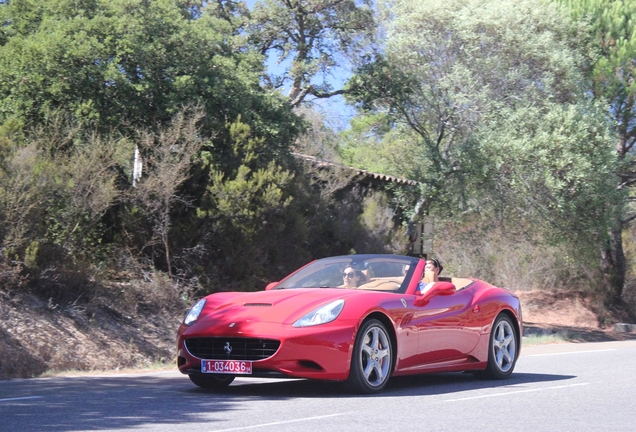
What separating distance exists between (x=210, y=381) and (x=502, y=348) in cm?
373

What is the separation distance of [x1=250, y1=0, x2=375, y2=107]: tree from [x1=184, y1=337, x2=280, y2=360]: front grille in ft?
60.3

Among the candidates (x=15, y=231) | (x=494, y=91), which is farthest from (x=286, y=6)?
(x=15, y=231)

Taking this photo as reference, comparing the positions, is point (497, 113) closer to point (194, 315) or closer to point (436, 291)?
point (436, 291)

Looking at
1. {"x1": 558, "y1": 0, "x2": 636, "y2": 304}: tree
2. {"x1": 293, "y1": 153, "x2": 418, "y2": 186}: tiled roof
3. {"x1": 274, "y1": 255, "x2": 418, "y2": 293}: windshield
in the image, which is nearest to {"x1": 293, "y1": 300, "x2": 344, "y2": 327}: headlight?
{"x1": 274, "y1": 255, "x2": 418, "y2": 293}: windshield

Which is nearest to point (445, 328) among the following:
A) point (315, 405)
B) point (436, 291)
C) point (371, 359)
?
point (436, 291)

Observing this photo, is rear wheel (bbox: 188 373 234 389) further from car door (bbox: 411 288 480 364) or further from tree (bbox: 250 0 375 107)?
tree (bbox: 250 0 375 107)

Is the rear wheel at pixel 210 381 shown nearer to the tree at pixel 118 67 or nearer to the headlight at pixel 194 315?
the headlight at pixel 194 315

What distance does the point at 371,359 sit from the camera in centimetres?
848

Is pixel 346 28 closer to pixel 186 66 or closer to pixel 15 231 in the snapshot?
pixel 186 66

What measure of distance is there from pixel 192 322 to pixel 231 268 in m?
10.6

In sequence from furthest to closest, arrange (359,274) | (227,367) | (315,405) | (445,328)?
(359,274) < (445,328) < (227,367) < (315,405)

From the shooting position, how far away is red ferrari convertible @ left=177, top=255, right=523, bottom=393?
316 inches

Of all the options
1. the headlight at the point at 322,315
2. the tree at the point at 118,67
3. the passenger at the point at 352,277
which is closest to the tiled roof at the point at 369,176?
the tree at the point at 118,67

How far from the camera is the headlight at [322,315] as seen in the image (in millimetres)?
8109
